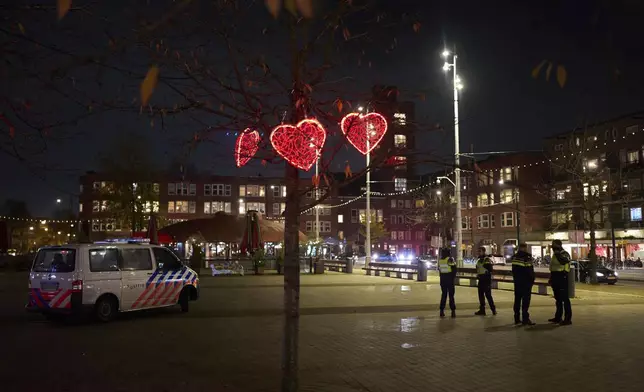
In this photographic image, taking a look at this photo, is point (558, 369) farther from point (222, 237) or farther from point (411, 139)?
point (222, 237)

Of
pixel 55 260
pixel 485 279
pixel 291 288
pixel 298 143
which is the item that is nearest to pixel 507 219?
pixel 485 279

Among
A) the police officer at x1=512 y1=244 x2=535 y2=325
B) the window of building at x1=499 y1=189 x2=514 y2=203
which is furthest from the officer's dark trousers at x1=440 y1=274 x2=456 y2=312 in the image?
the window of building at x1=499 y1=189 x2=514 y2=203

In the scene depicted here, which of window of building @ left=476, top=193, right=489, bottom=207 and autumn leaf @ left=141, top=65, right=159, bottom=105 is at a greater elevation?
window of building @ left=476, top=193, right=489, bottom=207

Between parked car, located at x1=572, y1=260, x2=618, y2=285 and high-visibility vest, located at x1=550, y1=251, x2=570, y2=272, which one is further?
parked car, located at x1=572, y1=260, x2=618, y2=285

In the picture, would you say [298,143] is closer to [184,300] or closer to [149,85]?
[149,85]

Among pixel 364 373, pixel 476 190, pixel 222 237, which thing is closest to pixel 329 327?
pixel 364 373

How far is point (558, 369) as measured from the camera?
28.6 ft

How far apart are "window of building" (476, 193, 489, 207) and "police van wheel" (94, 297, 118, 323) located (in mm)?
64309

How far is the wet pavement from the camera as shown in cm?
801

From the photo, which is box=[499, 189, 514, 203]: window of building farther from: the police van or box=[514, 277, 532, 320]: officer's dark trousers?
the police van

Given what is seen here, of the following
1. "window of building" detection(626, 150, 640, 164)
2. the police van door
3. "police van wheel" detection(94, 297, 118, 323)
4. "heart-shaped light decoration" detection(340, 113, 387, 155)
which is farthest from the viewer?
"window of building" detection(626, 150, 640, 164)

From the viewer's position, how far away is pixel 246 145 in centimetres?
743

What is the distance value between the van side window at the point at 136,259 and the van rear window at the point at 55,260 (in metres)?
1.26

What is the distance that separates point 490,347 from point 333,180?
582cm
